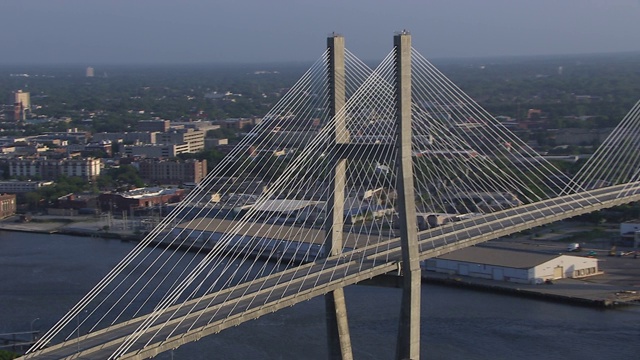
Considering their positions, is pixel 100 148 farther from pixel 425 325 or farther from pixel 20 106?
pixel 425 325

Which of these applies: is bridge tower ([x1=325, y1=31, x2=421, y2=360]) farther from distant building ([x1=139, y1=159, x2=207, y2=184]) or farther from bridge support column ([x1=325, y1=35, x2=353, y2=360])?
distant building ([x1=139, y1=159, x2=207, y2=184])

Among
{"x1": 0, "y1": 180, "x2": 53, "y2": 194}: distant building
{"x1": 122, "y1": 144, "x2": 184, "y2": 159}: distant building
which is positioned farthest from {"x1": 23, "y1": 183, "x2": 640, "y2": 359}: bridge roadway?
{"x1": 122, "y1": 144, "x2": 184, "y2": 159}: distant building

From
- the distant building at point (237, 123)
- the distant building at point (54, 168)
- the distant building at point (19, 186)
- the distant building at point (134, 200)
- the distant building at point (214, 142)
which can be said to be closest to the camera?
the distant building at point (134, 200)

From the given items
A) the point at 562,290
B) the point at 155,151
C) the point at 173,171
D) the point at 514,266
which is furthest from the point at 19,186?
the point at 562,290

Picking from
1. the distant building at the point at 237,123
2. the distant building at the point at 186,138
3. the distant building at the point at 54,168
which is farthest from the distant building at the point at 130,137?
the distant building at the point at 54,168

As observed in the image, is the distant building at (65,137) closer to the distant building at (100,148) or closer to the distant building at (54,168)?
the distant building at (100,148)
